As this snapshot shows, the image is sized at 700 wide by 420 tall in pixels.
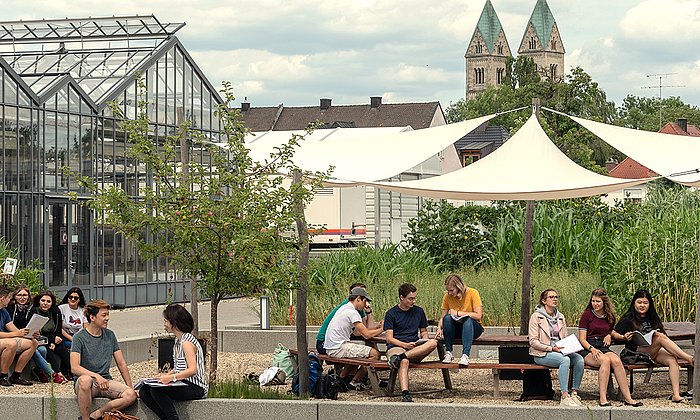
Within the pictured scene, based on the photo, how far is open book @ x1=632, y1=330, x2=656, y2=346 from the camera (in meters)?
11.5

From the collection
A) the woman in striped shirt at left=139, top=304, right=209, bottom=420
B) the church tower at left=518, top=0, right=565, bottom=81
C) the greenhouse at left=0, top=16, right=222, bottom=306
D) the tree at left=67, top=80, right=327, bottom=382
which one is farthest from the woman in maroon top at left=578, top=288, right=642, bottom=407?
the church tower at left=518, top=0, right=565, bottom=81

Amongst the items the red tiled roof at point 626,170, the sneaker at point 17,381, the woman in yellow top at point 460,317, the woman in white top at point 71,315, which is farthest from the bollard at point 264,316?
the red tiled roof at point 626,170

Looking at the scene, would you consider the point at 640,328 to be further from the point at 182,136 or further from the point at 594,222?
the point at 594,222

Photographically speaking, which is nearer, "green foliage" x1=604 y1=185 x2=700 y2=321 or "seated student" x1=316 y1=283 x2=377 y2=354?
"seated student" x1=316 y1=283 x2=377 y2=354

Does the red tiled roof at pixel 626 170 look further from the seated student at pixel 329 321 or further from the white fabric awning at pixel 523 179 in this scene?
the seated student at pixel 329 321

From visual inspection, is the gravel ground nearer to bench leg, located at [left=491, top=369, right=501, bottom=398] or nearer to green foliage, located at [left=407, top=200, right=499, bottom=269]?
bench leg, located at [left=491, top=369, right=501, bottom=398]

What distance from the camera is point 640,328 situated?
11633 millimetres

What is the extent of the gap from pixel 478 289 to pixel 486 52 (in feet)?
552

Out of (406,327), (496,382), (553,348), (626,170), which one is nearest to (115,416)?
(406,327)

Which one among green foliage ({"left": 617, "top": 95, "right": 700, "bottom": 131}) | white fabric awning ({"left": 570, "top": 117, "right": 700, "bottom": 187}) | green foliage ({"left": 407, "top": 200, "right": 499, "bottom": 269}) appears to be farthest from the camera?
green foliage ({"left": 617, "top": 95, "right": 700, "bottom": 131})

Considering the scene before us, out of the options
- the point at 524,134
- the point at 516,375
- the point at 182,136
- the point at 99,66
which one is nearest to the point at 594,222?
the point at 524,134

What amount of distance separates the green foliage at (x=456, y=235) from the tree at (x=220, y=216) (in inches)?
356

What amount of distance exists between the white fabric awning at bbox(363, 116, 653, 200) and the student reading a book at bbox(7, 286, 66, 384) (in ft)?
11.8

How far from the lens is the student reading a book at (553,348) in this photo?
35.9 feet
